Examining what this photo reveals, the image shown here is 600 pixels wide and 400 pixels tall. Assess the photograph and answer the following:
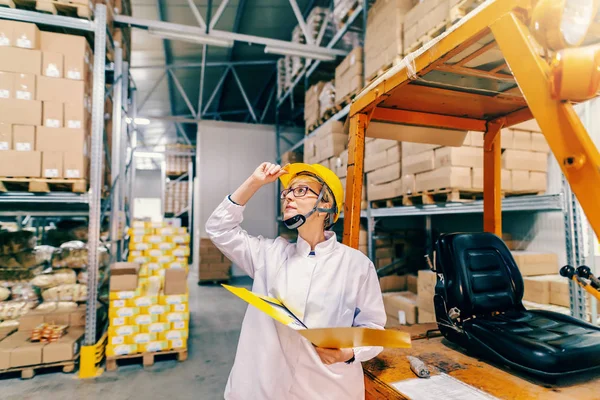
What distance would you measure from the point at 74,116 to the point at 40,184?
0.85 m

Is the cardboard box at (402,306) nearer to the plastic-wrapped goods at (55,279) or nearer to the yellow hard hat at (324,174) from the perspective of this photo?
the yellow hard hat at (324,174)

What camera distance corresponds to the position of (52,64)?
A: 13.0ft

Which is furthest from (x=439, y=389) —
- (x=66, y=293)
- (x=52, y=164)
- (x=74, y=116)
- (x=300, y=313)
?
(x=66, y=293)

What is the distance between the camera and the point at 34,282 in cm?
473

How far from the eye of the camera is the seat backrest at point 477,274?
2.38 m

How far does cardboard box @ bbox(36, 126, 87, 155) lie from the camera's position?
152 inches

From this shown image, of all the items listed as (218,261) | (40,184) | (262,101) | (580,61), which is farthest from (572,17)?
(262,101)

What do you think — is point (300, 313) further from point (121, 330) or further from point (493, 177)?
point (121, 330)

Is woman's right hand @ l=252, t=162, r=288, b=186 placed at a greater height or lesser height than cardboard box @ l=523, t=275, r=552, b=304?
greater

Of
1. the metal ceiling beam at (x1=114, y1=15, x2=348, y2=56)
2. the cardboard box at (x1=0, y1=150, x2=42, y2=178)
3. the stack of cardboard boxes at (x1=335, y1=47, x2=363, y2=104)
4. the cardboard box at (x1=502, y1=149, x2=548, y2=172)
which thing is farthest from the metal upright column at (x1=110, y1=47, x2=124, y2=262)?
the cardboard box at (x1=502, y1=149, x2=548, y2=172)

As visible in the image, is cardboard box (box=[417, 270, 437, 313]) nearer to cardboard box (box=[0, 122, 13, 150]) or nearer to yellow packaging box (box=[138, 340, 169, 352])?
yellow packaging box (box=[138, 340, 169, 352])

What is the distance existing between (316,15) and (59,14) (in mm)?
4597

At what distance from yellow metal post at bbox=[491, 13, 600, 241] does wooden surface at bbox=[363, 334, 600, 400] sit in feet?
3.23

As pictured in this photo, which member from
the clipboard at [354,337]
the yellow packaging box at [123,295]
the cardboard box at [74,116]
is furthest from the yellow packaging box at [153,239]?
the clipboard at [354,337]
